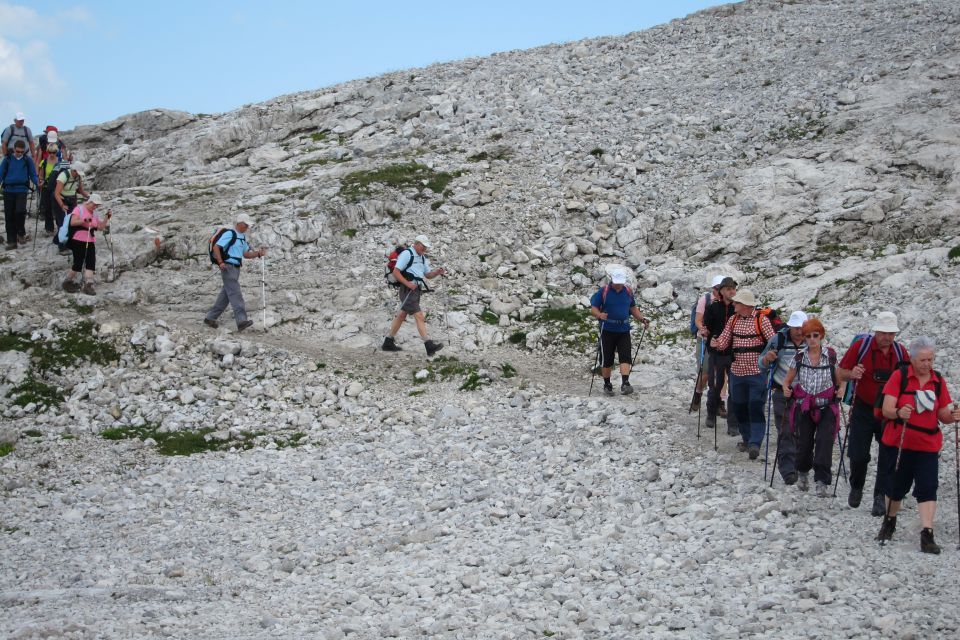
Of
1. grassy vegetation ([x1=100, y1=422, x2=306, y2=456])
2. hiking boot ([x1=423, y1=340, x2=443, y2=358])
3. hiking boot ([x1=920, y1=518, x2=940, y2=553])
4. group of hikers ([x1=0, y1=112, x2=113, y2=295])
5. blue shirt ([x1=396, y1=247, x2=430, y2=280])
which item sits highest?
group of hikers ([x1=0, y1=112, x2=113, y2=295])

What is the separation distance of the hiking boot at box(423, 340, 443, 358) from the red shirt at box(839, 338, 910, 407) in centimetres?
841

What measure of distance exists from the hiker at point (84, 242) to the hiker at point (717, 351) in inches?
500

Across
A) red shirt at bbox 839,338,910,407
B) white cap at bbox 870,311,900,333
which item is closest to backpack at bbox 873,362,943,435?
red shirt at bbox 839,338,910,407

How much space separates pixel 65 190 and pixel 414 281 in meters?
9.10

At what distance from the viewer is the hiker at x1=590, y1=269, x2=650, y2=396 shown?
46.8 feet

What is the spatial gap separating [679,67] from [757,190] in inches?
380

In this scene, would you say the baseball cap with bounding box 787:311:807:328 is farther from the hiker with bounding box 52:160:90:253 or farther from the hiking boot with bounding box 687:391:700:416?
the hiker with bounding box 52:160:90:253

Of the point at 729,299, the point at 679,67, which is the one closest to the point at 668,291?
the point at 729,299

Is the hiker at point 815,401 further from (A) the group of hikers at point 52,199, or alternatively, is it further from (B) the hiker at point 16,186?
(B) the hiker at point 16,186

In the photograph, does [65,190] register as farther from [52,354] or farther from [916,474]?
[916,474]

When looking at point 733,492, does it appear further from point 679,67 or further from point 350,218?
point 679,67

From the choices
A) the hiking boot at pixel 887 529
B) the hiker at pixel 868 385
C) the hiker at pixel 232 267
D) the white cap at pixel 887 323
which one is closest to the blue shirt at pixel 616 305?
the hiker at pixel 868 385

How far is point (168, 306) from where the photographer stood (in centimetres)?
1830

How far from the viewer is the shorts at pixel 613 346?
1448 centimetres
